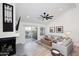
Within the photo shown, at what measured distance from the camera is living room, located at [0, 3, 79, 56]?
2387 mm

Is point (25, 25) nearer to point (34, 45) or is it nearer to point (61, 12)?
point (34, 45)

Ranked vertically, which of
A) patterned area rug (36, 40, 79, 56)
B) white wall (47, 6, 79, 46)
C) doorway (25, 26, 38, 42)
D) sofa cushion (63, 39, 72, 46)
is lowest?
patterned area rug (36, 40, 79, 56)

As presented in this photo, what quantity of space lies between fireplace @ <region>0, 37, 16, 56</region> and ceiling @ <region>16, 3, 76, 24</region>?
2.05ft

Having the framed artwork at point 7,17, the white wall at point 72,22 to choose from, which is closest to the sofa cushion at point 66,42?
the white wall at point 72,22

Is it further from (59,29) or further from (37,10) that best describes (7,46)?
(59,29)

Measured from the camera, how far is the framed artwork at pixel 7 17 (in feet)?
7.79

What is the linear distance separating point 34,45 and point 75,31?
1099 millimetres

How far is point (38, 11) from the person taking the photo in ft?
8.09

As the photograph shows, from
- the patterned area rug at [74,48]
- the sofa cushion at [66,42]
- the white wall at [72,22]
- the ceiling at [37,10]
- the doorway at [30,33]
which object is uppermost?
the ceiling at [37,10]

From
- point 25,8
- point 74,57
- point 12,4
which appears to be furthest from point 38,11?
point 74,57

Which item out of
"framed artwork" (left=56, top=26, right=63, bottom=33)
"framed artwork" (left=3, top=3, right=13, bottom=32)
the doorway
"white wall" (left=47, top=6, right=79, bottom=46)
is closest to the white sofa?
"white wall" (left=47, top=6, right=79, bottom=46)

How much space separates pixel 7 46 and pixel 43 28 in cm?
104

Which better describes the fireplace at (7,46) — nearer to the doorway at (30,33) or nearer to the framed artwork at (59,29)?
the doorway at (30,33)

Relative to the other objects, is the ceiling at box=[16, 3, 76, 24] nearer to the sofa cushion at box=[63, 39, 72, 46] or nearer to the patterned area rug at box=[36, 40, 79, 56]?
the patterned area rug at box=[36, 40, 79, 56]
